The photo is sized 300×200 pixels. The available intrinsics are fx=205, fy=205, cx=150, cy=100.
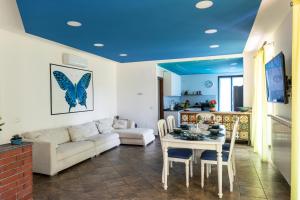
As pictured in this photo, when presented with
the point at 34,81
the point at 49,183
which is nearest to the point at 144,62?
the point at 34,81

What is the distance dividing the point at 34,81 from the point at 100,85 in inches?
93.5

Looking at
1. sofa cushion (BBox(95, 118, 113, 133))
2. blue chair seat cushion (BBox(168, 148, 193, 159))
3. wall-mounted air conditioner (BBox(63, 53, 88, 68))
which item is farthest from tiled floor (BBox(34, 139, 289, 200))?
wall-mounted air conditioner (BBox(63, 53, 88, 68))

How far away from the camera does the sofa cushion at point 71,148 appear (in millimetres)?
3805

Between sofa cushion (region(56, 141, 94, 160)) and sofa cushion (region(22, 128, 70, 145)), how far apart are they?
185 millimetres

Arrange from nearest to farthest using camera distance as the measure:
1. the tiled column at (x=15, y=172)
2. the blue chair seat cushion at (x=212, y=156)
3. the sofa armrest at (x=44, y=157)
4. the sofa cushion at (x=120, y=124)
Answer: the tiled column at (x=15, y=172) < the blue chair seat cushion at (x=212, y=156) < the sofa armrest at (x=44, y=157) < the sofa cushion at (x=120, y=124)

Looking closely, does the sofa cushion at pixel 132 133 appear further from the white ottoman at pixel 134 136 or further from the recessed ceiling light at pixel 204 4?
the recessed ceiling light at pixel 204 4

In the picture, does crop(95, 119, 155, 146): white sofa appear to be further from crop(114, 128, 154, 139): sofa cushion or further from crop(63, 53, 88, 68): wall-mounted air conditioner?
crop(63, 53, 88, 68): wall-mounted air conditioner

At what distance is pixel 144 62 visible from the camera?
7016mm

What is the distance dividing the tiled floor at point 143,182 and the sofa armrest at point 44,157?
0.45 feet

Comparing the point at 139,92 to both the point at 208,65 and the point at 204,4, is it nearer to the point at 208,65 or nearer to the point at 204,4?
the point at 208,65

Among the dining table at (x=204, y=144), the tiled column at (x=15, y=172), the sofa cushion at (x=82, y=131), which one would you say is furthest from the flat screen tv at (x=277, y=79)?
the sofa cushion at (x=82, y=131)

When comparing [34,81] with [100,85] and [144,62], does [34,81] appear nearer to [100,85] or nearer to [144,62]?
[100,85]

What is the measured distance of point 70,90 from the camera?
516cm

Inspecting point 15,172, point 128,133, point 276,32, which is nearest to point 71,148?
point 15,172
